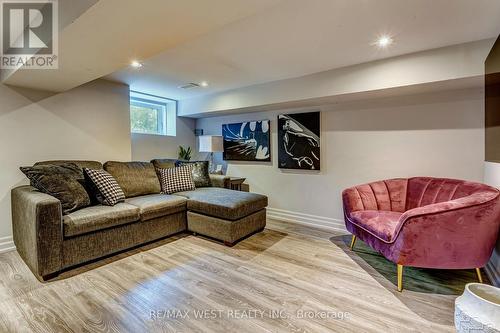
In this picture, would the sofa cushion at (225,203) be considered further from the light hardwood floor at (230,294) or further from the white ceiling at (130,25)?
the white ceiling at (130,25)

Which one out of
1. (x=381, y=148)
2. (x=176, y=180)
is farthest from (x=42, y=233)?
(x=381, y=148)

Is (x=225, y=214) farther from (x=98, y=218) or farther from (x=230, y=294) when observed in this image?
(x=98, y=218)

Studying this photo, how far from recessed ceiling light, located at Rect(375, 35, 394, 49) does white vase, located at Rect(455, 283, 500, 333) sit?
1982 mm

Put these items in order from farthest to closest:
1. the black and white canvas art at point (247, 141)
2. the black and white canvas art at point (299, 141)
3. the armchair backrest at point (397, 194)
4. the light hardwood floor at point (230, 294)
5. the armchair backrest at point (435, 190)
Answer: the black and white canvas art at point (247, 141) < the black and white canvas art at point (299, 141) < the armchair backrest at point (397, 194) < the armchair backrest at point (435, 190) < the light hardwood floor at point (230, 294)

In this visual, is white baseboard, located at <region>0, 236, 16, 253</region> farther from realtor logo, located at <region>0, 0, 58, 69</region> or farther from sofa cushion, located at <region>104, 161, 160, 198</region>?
realtor logo, located at <region>0, 0, 58, 69</region>

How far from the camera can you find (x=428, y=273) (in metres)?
2.21

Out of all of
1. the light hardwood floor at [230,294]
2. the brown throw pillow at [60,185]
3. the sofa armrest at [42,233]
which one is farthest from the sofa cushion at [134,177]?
the sofa armrest at [42,233]

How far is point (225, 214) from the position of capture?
2.76m

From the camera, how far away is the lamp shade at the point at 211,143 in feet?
14.1

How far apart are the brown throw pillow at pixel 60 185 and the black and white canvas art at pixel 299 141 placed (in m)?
2.66

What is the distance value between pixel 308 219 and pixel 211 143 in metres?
2.07

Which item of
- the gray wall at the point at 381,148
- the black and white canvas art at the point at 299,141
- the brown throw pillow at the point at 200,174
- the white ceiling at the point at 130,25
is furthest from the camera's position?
the brown throw pillow at the point at 200,174

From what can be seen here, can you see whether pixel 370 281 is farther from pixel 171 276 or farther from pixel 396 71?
pixel 396 71

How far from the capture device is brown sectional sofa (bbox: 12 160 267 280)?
6.66 feet
